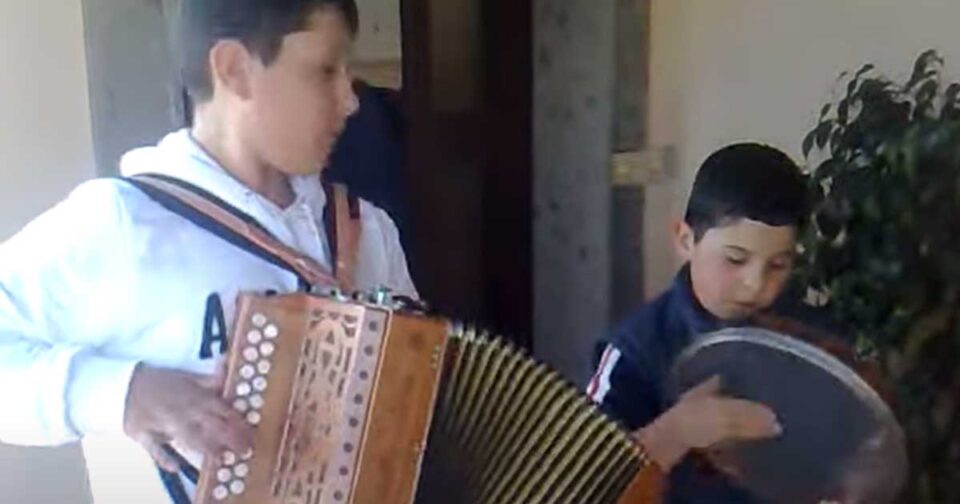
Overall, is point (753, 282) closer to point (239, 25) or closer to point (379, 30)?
point (239, 25)

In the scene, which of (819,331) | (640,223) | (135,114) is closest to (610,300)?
(640,223)

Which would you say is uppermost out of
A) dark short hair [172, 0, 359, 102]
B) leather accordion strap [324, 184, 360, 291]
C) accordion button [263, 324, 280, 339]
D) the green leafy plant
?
dark short hair [172, 0, 359, 102]

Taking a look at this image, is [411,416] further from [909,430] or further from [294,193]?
[909,430]

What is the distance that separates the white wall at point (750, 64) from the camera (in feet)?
9.00

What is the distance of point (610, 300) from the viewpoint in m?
3.06

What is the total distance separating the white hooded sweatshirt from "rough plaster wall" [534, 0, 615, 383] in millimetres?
1713

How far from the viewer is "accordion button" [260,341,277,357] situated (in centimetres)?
121

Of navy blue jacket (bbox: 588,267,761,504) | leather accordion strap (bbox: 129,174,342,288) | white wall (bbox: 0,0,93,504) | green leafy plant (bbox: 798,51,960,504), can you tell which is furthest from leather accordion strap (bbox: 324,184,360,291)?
white wall (bbox: 0,0,93,504)

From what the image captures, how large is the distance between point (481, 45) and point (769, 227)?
Result: 69.7 inches

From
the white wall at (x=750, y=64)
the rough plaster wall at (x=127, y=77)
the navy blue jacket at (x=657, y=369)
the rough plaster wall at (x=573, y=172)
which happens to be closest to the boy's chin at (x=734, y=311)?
the navy blue jacket at (x=657, y=369)

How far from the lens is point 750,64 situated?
2906 mm

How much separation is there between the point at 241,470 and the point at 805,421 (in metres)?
0.61

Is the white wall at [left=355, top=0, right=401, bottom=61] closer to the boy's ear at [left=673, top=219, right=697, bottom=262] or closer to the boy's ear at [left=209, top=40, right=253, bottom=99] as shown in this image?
the boy's ear at [left=673, top=219, right=697, bottom=262]

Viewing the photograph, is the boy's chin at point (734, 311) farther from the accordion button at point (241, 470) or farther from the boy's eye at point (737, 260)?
the accordion button at point (241, 470)
